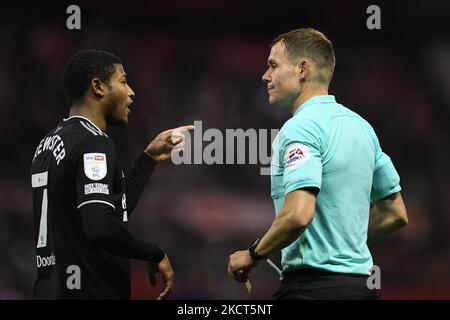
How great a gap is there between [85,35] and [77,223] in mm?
6550

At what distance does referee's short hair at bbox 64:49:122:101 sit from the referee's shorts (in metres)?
1.17

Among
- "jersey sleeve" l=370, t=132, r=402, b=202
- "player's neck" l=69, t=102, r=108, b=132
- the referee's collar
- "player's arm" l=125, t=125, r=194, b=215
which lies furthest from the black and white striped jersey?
"jersey sleeve" l=370, t=132, r=402, b=202

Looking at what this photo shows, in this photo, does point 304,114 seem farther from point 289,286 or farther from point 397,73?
point 397,73

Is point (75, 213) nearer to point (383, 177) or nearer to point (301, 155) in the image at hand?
point (301, 155)

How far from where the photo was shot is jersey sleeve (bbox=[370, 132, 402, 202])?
330 cm

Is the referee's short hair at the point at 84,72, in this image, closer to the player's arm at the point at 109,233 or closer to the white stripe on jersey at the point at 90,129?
the white stripe on jersey at the point at 90,129

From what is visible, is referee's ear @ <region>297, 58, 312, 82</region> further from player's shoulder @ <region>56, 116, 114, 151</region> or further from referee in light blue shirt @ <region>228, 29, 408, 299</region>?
player's shoulder @ <region>56, 116, 114, 151</region>

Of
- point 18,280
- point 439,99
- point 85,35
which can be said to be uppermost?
point 85,35

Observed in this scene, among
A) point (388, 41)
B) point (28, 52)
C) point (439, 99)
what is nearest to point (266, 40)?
point (388, 41)

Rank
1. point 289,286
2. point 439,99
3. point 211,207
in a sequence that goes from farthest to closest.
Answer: point 439,99
point 211,207
point 289,286

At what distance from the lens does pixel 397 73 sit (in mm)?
10336

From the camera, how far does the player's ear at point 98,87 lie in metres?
3.37

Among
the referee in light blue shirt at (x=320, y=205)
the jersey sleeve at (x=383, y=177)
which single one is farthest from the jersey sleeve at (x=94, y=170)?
the jersey sleeve at (x=383, y=177)

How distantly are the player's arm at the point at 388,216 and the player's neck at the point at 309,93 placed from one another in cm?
55
